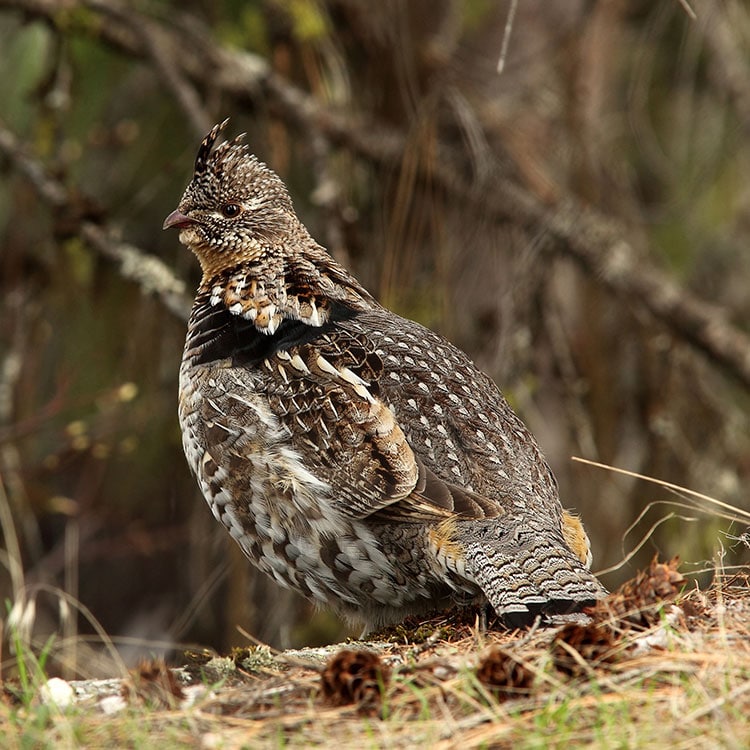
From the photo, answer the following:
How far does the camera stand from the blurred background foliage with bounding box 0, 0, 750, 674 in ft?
20.2

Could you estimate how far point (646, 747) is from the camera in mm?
2512

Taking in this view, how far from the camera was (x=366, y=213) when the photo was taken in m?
→ 6.69

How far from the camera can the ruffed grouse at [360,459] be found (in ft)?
13.0

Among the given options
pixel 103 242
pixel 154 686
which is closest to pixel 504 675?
pixel 154 686

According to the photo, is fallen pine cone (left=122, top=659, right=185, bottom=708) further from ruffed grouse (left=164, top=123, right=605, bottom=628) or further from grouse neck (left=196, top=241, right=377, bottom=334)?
grouse neck (left=196, top=241, right=377, bottom=334)

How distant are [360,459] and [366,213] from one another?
2831mm

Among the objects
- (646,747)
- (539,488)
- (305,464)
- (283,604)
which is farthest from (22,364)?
(646,747)

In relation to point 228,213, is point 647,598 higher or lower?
lower

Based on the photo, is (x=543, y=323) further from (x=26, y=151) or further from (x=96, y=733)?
(x=96, y=733)

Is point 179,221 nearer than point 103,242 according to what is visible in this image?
Yes

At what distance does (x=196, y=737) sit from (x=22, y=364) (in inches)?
164

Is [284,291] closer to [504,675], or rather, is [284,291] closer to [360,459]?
[360,459]

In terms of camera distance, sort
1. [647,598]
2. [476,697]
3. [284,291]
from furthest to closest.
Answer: [284,291], [647,598], [476,697]

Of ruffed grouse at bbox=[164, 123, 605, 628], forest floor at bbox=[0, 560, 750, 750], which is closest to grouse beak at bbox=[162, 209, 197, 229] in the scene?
ruffed grouse at bbox=[164, 123, 605, 628]
